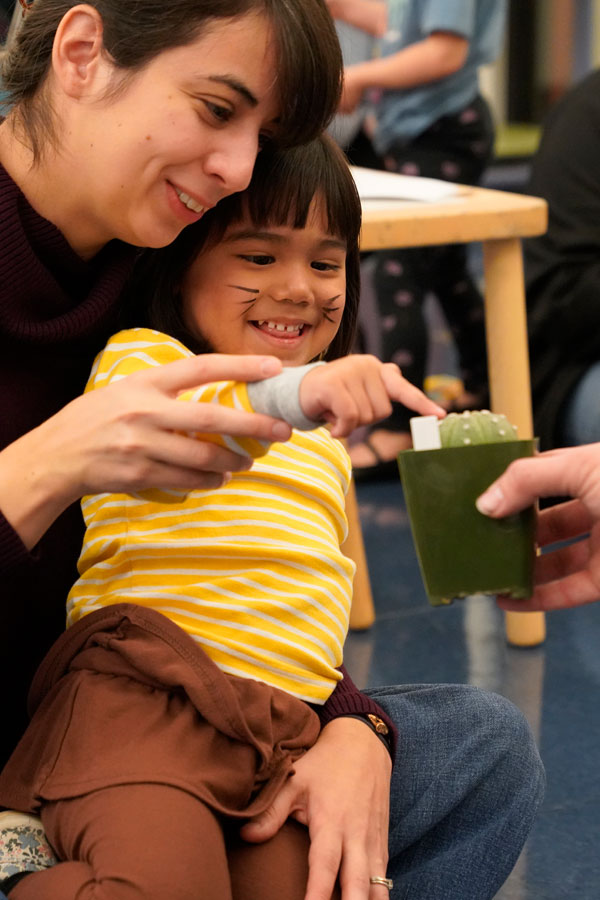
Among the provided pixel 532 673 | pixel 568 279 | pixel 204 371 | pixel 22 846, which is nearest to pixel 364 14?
pixel 568 279

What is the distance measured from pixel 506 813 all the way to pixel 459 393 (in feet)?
7.80

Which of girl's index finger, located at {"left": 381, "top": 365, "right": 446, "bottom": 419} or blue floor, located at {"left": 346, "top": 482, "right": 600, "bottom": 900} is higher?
girl's index finger, located at {"left": 381, "top": 365, "right": 446, "bottom": 419}

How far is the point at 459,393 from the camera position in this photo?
A: 3.46 metres

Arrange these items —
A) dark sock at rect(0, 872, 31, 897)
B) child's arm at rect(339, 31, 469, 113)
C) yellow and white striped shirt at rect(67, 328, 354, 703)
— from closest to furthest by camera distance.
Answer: dark sock at rect(0, 872, 31, 897)
yellow and white striped shirt at rect(67, 328, 354, 703)
child's arm at rect(339, 31, 469, 113)

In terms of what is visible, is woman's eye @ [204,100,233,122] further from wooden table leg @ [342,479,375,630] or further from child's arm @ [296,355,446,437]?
wooden table leg @ [342,479,375,630]

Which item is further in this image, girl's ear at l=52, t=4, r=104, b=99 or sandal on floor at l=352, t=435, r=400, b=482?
sandal on floor at l=352, t=435, r=400, b=482

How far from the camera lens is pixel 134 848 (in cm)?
91

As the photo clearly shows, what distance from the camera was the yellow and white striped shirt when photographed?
1.06m

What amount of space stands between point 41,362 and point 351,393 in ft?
1.34

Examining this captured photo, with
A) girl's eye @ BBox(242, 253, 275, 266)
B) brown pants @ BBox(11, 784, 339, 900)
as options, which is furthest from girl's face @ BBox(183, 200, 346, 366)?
brown pants @ BBox(11, 784, 339, 900)

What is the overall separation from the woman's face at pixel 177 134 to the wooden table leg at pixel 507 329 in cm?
92

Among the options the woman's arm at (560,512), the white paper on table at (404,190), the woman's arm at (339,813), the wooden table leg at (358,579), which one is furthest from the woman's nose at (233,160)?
the wooden table leg at (358,579)

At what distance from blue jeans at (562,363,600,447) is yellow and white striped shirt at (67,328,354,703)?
1.35 m

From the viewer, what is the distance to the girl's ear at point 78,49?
105 centimetres
